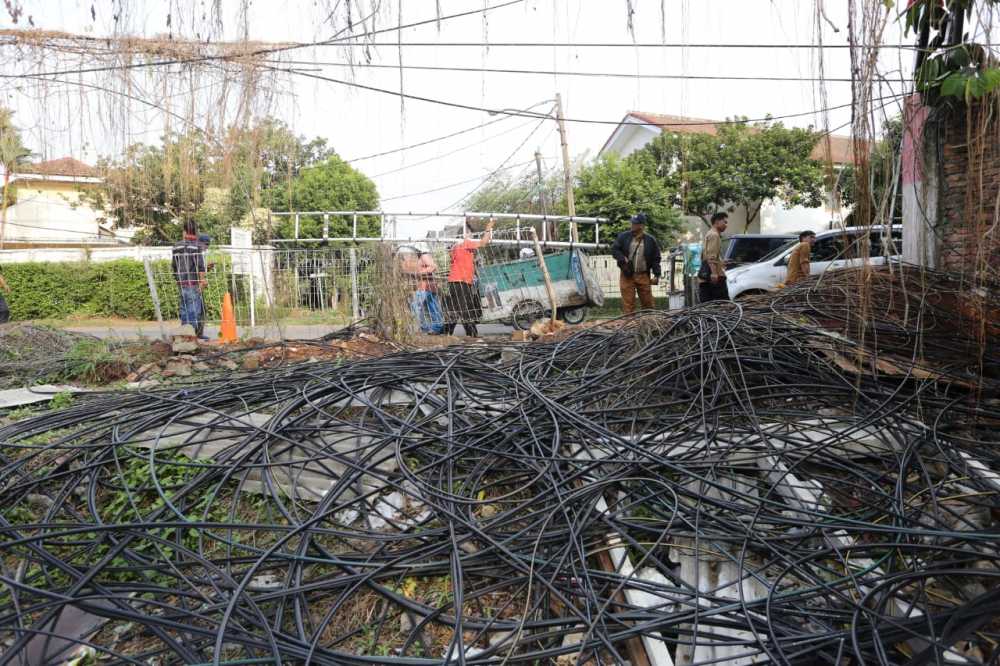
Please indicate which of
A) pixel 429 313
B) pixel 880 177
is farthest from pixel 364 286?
pixel 880 177

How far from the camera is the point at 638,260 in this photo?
8305 millimetres

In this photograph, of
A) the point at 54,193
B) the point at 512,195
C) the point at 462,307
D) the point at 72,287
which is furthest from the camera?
the point at 72,287

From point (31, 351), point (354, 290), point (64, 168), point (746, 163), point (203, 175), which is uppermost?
point (746, 163)

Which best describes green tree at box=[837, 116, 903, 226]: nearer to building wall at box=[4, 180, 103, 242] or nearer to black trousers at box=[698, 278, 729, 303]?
black trousers at box=[698, 278, 729, 303]

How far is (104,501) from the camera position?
327cm

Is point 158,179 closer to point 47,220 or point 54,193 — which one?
point 54,193

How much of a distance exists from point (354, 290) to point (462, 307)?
1.46 metres

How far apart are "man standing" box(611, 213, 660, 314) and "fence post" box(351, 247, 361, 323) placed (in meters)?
3.45

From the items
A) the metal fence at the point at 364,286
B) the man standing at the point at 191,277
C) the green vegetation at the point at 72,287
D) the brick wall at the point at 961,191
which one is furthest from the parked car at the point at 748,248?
the green vegetation at the point at 72,287

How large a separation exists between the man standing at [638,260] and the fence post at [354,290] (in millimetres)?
3451

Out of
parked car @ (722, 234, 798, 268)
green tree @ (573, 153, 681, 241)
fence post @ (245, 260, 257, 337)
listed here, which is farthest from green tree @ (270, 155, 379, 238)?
parked car @ (722, 234, 798, 268)

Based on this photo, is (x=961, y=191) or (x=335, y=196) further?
(x=335, y=196)

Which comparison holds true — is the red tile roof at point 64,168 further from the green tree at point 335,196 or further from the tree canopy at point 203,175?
the green tree at point 335,196

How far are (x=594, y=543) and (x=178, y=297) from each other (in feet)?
25.1
